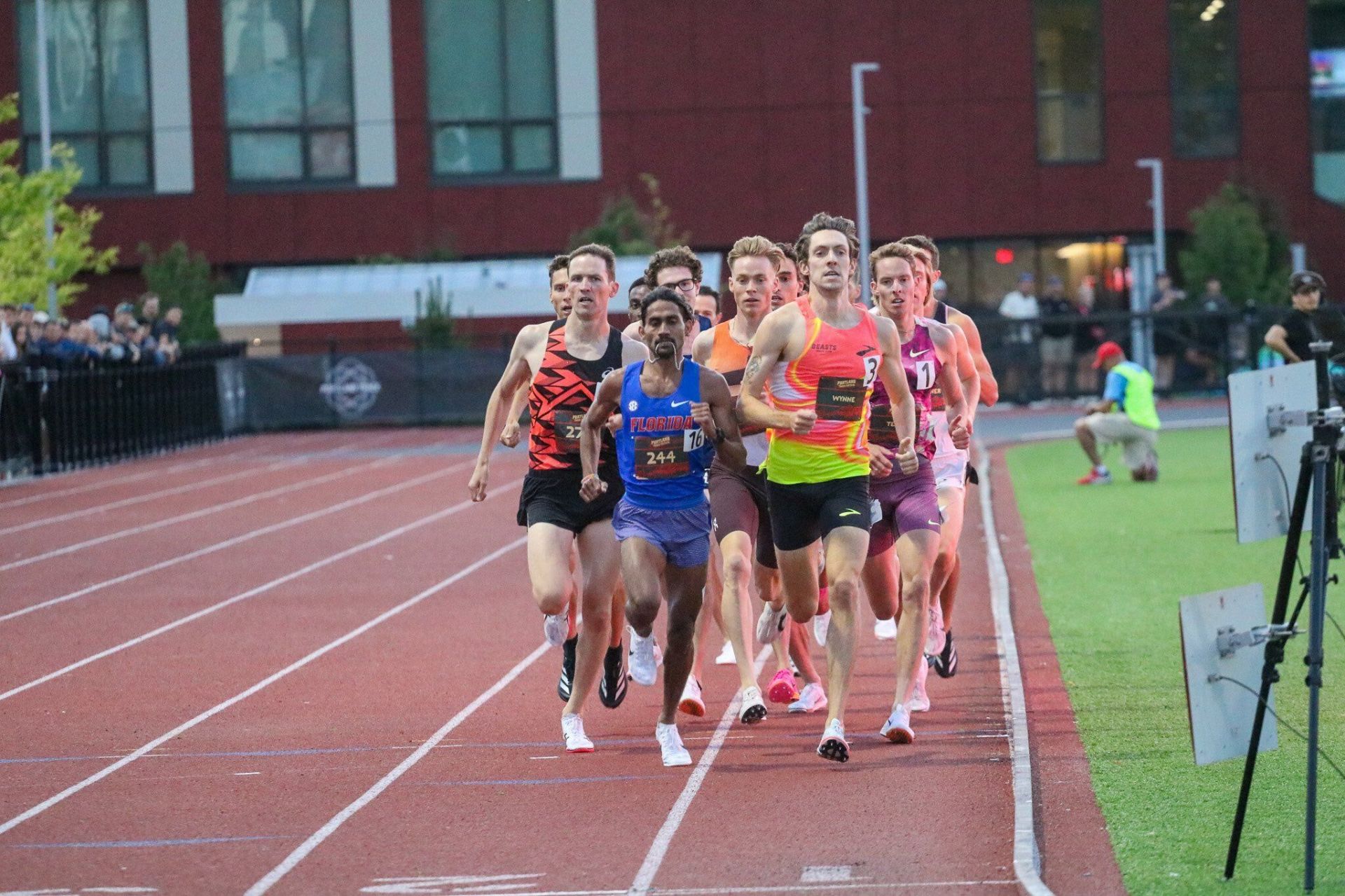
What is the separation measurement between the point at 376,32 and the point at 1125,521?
1076 inches

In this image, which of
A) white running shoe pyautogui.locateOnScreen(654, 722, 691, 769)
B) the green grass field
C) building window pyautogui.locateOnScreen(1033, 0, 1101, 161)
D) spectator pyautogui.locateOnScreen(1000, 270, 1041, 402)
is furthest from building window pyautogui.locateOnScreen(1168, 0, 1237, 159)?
white running shoe pyautogui.locateOnScreen(654, 722, 691, 769)

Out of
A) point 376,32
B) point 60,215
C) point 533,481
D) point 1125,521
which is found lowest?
point 1125,521

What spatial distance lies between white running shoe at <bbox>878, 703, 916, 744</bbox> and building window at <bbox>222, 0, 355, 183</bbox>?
35.4 metres

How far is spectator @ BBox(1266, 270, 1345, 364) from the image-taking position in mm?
15922

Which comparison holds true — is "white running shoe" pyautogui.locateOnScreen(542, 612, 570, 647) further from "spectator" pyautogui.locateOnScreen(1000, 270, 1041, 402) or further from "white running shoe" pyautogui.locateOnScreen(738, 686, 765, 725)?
"spectator" pyautogui.locateOnScreen(1000, 270, 1041, 402)

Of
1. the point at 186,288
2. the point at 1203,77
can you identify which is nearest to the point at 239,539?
the point at 186,288

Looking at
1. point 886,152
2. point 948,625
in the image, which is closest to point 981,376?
point 948,625

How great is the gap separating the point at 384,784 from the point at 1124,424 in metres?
14.7

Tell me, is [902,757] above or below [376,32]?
below

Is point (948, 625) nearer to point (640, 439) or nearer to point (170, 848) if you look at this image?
point (640, 439)

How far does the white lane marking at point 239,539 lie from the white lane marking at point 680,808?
6.38 meters

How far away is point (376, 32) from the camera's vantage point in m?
42.3

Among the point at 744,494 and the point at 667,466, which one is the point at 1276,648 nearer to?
the point at 667,466

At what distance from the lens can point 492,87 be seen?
140 ft
